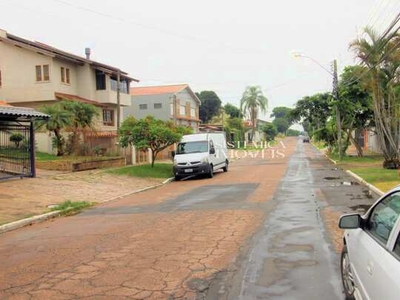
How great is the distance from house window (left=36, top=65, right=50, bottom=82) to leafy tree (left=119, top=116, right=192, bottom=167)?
11.4 meters

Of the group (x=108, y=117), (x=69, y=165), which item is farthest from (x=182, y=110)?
(x=69, y=165)

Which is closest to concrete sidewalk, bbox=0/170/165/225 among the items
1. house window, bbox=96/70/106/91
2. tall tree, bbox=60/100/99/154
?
tall tree, bbox=60/100/99/154

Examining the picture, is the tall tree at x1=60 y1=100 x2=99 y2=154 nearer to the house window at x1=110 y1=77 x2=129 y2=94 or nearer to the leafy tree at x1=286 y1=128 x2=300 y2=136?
the house window at x1=110 y1=77 x2=129 y2=94

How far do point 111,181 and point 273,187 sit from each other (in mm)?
7642

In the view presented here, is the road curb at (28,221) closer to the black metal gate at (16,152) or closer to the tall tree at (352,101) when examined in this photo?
the black metal gate at (16,152)

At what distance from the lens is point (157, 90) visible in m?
56.5

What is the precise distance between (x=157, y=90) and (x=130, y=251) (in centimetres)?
5028

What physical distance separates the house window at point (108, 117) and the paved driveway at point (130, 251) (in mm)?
25842

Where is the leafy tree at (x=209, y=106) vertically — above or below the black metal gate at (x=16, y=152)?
above

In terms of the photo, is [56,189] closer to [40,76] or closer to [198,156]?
[198,156]

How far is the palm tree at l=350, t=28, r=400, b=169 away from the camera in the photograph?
798 inches

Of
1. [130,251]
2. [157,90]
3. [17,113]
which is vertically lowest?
[130,251]

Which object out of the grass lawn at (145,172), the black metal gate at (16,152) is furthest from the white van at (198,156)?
the black metal gate at (16,152)

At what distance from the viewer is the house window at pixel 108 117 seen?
37.9 m
